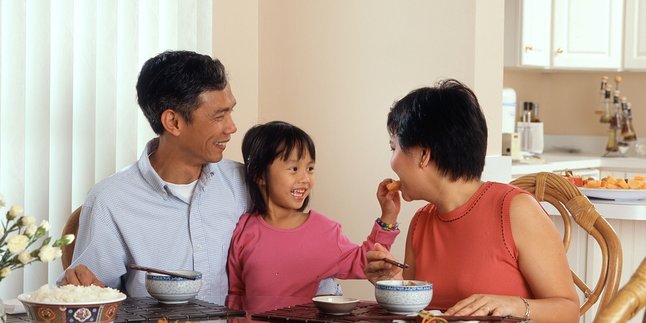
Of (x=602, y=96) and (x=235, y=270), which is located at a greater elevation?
(x=602, y=96)

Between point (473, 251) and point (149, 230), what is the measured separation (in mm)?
785

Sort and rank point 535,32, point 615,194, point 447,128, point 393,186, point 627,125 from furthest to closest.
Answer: point 627,125, point 535,32, point 615,194, point 393,186, point 447,128

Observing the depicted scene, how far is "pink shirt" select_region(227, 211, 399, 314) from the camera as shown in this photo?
2.37m

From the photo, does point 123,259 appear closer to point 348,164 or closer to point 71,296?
point 71,296

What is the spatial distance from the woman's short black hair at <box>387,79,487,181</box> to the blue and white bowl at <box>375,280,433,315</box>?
1.07ft

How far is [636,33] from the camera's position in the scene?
18.8 ft

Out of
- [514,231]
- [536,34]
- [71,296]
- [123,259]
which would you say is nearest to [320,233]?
[123,259]

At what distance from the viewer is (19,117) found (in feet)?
8.86

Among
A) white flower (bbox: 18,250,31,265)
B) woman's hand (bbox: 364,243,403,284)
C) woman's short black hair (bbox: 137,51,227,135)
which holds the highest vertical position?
woman's short black hair (bbox: 137,51,227,135)

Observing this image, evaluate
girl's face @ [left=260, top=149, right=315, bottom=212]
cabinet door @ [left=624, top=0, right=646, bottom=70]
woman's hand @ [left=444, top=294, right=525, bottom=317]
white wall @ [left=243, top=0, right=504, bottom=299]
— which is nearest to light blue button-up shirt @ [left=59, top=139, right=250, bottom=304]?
girl's face @ [left=260, top=149, right=315, bottom=212]

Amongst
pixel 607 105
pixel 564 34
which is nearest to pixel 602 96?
pixel 607 105

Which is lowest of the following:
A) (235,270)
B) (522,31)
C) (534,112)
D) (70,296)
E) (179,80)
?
(235,270)

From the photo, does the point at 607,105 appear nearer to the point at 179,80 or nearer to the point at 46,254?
the point at 179,80

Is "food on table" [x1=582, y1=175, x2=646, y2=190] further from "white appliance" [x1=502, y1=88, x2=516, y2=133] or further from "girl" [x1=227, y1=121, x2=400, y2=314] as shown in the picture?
"white appliance" [x1=502, y1=88, x2=516, y2=133]
